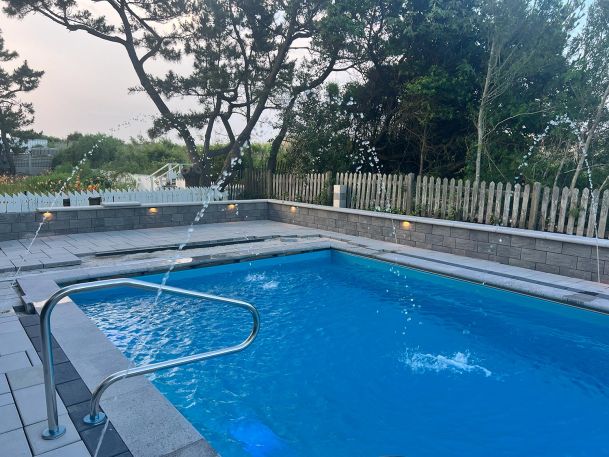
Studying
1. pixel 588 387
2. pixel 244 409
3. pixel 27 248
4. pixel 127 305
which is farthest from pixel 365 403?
pixel 27 248

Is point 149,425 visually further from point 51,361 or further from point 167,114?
point 167,114

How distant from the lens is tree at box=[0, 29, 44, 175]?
2072 centimetres

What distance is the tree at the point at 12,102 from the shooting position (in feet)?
68.0

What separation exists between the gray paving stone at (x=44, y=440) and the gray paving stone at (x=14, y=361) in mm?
907

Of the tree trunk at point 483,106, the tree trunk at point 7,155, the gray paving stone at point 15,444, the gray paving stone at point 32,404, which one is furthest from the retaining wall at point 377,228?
the tree trunk at point 7,155

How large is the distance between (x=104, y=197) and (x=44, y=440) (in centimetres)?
838

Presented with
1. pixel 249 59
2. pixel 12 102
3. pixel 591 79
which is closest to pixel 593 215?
pixel 591 79

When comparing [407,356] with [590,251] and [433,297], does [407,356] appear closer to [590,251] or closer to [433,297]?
[433,297]

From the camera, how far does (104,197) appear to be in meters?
9.87

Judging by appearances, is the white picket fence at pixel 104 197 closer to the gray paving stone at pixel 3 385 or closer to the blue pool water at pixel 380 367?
the blue pool water at pixel 380 367

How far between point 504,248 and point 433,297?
1.77 metres

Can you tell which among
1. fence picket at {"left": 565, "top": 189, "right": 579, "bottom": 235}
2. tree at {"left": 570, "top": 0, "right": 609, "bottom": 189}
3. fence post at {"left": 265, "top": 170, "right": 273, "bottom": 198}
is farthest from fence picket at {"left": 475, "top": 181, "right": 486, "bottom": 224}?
fence post at {"left": 265, "top": 170, "right": 273, "bottom": 198}

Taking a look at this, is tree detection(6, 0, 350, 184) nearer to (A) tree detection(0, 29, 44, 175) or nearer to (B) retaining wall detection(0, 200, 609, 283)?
(B) retaining wall detection(0, 200, 609, 283)

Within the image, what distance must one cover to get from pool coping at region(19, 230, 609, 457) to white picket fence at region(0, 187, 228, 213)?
11.9 feet
